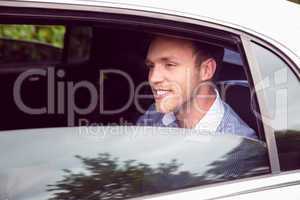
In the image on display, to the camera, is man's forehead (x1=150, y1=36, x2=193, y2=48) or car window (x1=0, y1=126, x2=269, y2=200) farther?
man's forehead (x1=150, y1=36, x2=193, y2=48)

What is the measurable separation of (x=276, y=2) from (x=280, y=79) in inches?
13.7

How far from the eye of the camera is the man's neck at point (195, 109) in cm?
218

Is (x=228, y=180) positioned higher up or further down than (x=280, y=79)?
further down

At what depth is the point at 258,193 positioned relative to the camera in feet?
6.47

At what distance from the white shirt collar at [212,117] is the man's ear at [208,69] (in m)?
0.06

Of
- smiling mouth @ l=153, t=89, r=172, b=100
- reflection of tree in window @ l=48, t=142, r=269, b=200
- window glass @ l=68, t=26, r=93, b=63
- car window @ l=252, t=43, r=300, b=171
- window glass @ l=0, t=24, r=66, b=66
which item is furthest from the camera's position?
window glass @ l=0, t=24, r=66, b=66

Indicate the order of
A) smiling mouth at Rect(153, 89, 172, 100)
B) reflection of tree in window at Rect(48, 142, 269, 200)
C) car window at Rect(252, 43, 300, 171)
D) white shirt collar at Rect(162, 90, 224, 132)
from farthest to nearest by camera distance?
smiling mouth at Rect(153, 89, 172, 100) < white shirt collar at Rect(162, 90, 224, 132) < car window at Rect(252, 43, 300, 171) < reflection of tree in window at Rect(48, 142, 269, 200)

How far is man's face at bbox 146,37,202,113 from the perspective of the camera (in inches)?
86.4

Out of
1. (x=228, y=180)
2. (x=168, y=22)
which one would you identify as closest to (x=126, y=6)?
(x=168, y=22)

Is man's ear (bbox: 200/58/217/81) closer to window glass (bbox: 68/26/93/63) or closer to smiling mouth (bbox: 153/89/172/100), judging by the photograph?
smiling mouth (bbox: 153/89/172/100)

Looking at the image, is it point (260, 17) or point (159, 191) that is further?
point (260, 17)

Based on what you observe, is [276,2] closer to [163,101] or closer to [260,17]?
[260,17]

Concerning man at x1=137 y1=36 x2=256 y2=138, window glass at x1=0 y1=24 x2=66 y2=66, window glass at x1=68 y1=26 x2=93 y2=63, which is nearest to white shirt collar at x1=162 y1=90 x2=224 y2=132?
man at x1=137 y1=36 x2=256 y2=138

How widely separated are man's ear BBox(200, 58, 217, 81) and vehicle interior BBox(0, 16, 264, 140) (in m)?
0.03
